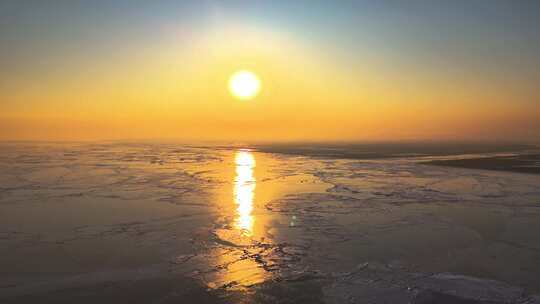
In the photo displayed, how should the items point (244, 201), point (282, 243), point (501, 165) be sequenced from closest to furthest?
1. point (282, 243)
2. point (244, 201)
3. point (501, 165)

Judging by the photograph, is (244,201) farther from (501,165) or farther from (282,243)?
(501,165)

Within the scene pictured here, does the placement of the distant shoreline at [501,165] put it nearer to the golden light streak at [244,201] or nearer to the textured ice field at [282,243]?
the textured ice field at [282,243]

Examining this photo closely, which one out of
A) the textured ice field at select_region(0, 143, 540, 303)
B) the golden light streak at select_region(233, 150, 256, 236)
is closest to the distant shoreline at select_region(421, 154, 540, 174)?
the textured ice field at select_region(0, 143, 540, 303)

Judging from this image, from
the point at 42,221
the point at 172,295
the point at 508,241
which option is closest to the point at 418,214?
the point at 508,241

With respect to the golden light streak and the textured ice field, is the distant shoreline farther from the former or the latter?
the golden light streak

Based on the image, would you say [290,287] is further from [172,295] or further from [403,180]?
[403,180]

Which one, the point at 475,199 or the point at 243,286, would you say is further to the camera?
the point at 475,199

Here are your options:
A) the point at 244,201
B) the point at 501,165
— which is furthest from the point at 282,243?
the point at 501,165

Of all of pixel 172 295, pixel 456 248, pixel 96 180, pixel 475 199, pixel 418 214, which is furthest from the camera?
pixel 96 180
